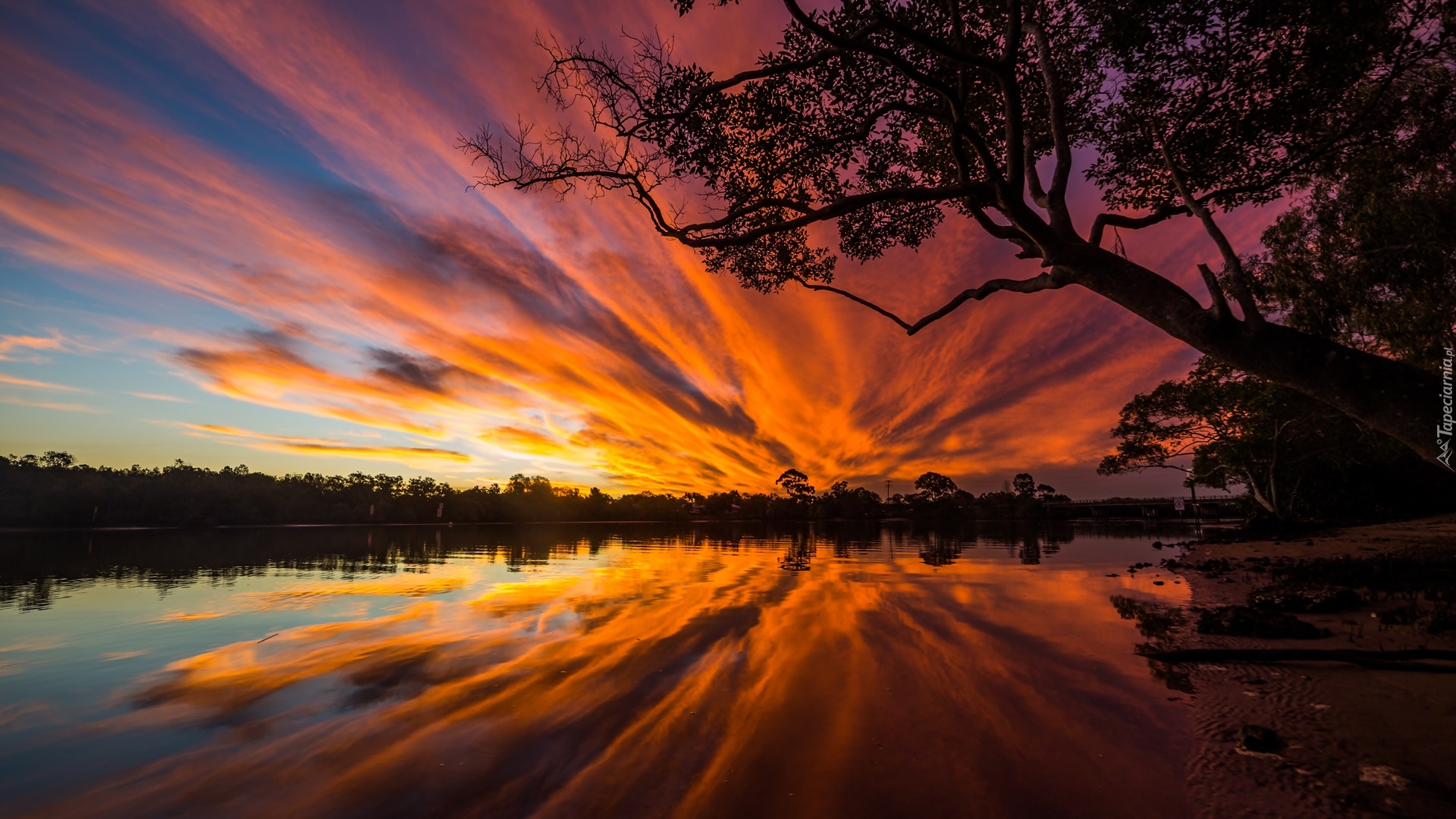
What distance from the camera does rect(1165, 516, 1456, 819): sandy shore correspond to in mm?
3727

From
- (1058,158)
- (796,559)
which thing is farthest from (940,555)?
(1058,158)

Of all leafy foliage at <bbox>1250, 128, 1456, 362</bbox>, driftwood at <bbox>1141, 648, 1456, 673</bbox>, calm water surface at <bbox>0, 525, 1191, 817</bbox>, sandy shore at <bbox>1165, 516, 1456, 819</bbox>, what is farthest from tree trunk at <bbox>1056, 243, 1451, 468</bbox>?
leafy foliage at <bbox>1250, 128, 1456, 362</bbox>

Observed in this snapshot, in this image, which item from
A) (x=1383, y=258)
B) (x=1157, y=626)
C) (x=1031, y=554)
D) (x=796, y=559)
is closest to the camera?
(x=1157, y=626)

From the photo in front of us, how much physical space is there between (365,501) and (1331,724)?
151 metres

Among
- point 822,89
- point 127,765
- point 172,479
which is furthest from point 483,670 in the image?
point 172,479

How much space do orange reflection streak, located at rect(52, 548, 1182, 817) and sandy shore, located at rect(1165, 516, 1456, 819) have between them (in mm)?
423

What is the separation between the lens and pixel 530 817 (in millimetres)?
3760

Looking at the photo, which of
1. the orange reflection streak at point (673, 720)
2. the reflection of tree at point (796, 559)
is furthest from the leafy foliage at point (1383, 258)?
the reflection of tree at point (796, 559)

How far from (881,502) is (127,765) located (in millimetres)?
188454

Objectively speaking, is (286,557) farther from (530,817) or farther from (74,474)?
(74,474)

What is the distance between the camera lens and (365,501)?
123562 millimetres

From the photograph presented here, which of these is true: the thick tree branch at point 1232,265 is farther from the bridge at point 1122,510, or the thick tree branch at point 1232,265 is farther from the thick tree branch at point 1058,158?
the bridge at point 1122,510

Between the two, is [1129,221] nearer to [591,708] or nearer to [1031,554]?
[591,708]

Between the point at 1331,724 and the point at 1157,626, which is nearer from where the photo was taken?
the point at 1331,724
